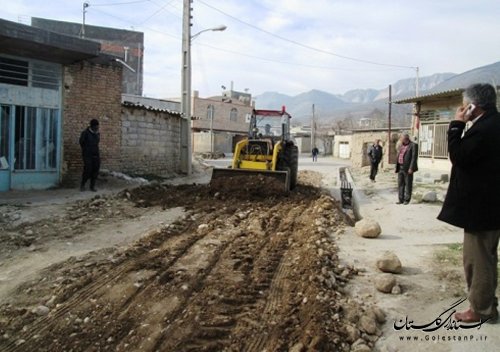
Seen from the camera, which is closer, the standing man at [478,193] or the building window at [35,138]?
the standing man at [478,193]

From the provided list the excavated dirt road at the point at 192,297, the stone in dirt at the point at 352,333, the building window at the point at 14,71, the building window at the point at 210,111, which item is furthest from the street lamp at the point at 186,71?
the building window at the point at 210,111

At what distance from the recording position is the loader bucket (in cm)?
1014

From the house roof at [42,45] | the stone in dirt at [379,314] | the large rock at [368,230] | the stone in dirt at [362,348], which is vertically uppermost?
the house roof at [42,45]

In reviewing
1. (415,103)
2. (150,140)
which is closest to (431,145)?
(415,103)

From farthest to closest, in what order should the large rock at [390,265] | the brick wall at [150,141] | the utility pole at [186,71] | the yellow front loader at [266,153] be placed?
1. the utility pole at [186,71]
2. the brick wall at [150,141]
3. the yellow front loader at [266,153]
4. the large rock at [390,265]

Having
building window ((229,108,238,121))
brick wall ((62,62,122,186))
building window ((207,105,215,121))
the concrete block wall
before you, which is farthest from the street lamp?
building window ((229,108,238,121))

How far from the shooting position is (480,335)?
10.1ft

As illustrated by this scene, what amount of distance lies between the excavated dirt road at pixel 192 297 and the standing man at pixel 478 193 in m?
0.92

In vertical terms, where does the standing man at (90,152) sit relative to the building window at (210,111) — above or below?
below

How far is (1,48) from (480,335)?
10570 millimetres

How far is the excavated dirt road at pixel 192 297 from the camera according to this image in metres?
3.09

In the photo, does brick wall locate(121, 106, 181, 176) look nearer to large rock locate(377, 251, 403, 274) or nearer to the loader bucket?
the loader bucket

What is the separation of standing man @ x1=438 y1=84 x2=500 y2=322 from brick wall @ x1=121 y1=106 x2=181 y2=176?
1201 centimetres

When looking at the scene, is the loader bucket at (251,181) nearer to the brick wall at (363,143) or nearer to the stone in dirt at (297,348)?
the stone in dirt at (297,348)
